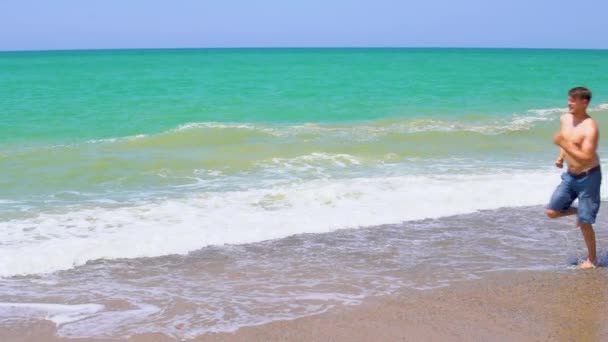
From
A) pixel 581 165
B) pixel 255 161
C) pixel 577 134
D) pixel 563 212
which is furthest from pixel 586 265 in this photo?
pixel 255 161

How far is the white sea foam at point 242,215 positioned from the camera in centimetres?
699

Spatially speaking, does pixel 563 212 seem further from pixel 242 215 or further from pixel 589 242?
pixel 242 215

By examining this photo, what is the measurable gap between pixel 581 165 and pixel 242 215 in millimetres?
4092

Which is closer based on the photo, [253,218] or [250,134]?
[253,218]

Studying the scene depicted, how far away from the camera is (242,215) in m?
8.38

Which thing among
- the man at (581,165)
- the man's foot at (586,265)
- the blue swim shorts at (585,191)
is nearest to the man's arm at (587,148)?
the man at (581,165)

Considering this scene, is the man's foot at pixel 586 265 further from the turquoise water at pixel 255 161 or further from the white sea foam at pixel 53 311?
the white sea foam at pixel 53 311

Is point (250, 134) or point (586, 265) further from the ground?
point (250, 134)

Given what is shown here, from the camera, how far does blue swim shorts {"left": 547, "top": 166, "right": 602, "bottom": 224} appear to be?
19.3 ft

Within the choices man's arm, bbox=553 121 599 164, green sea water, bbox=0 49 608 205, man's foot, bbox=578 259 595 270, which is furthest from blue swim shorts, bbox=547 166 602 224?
green sea water, bbox=0 49 608 205

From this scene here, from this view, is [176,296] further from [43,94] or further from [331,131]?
[43,94]

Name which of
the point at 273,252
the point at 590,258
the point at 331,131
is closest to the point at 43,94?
the point at 331,131

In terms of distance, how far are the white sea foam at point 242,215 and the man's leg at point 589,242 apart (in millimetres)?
2477

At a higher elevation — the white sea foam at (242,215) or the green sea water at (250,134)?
the green sea water at (250,134)
